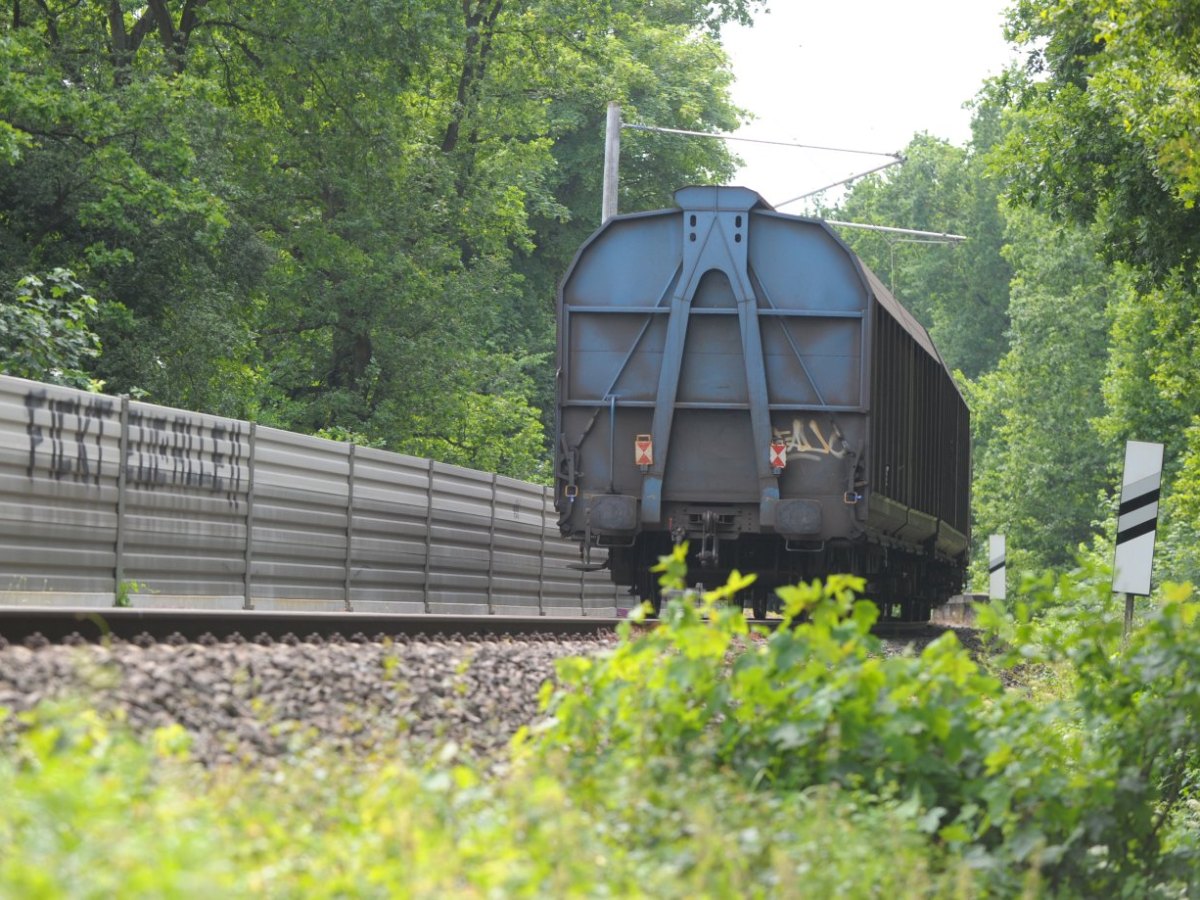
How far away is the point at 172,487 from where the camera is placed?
15.3 m

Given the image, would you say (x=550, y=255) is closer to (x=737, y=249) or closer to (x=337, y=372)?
(x=337, y=372)

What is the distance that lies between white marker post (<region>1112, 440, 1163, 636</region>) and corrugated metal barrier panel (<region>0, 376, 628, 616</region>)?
770 centimetres

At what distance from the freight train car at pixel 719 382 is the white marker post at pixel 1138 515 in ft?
7.35

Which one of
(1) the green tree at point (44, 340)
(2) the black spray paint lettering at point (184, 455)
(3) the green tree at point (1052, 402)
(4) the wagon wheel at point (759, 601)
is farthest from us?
(3) the green tree at point (1052, 402)

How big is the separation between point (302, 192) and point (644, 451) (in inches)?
710

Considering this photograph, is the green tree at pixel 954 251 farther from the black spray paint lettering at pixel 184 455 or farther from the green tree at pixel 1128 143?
the black spray paint lettering at pixel 184 455

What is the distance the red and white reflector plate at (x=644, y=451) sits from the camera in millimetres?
15422

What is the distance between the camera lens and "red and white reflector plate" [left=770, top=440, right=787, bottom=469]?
15.3 meters

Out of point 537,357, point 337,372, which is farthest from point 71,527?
point 537,357

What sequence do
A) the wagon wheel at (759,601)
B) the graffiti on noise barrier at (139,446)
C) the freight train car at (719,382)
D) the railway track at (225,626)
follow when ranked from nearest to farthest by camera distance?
the railway track at (225,626) < the graffiti on noise barrier at (139,446) < the freight train car at (719,382) < the wagon wheel at (759,601)

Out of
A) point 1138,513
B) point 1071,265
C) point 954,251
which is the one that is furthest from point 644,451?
point 954,251

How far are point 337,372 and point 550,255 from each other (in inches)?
569

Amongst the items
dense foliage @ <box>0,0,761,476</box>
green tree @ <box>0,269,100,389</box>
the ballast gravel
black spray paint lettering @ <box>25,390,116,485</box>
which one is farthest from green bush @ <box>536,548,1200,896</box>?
dense foliage @ <box>0,0,761,476</box>

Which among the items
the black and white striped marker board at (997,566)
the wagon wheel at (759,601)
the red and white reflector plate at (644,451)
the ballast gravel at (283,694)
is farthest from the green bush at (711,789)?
the black and white striped marker board at (997,566)
